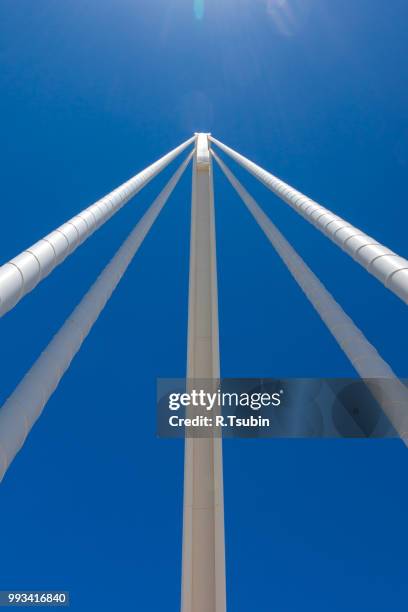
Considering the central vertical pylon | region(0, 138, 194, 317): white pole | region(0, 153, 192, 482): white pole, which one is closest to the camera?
region(0, 138, 194, 317): white pole

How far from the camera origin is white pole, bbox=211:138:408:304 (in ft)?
24.8

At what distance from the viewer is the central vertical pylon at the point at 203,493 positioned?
9.86m

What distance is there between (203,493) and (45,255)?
7.24 meters

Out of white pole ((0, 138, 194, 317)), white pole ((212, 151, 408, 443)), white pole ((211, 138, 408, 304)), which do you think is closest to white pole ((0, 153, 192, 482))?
white pole ((0, 138, 194, 317))

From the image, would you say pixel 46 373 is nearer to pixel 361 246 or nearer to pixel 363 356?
pixel 363 356

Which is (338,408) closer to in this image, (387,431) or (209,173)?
(387,431)

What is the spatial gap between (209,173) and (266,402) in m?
18.7

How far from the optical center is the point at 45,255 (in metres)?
7.62

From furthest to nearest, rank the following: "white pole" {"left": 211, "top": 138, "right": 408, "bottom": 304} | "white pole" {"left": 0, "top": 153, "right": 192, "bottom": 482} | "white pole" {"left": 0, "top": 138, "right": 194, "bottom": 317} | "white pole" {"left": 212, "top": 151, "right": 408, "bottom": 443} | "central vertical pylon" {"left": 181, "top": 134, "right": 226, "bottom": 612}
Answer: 1. "central vertical pylon" {"left": 181, "top": 134, "right": 226, "bottom": 612}
2. "white pole" {"left": 212, "top": 151, "right": 408, "bottom": 443}
3. "white pole" {"left": 211, "top": 138, "right": 408, "bottom": 304}
4. "white pole" {"left": 0, "top": 153, "right": 192, "bottom": 482}
5. "white pole" {"left": 0, "top": 138, "right": 194, "bottom": 317}

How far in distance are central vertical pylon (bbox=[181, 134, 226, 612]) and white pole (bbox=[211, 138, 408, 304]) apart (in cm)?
528

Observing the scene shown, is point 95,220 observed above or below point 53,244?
above

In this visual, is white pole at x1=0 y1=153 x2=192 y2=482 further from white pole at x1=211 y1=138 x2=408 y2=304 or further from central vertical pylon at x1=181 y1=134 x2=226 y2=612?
white pole at x1=211 y1=138 x2=408 y2=304

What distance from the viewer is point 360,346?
954 centimetres

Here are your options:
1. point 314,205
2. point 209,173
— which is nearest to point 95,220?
point 314,205
